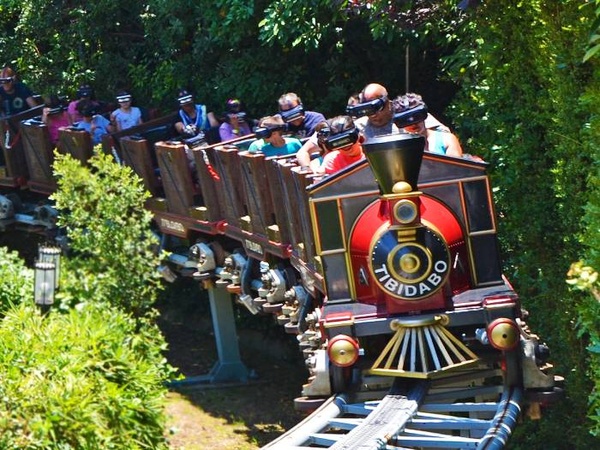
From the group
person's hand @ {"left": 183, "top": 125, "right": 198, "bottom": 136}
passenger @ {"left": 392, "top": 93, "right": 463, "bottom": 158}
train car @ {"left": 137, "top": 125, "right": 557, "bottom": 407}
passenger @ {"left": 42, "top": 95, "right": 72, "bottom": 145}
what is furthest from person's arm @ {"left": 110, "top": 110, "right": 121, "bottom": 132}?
passenger @ {"left": 392, "top": 93, "right": 463, "bottom": 158}

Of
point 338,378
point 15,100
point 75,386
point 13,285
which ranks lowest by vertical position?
point 338,378

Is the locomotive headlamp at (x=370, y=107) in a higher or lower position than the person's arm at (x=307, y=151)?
higher

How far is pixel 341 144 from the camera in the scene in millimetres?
9188

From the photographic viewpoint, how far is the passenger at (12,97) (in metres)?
18.2

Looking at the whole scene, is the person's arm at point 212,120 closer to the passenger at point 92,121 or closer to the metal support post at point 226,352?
the passenger at point 92,121

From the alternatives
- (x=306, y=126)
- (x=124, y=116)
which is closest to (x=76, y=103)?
(x=124, y=116)

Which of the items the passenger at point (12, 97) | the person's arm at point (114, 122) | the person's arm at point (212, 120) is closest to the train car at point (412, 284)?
the person's arm at point (212, 120)

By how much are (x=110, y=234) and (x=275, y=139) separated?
2.37 m

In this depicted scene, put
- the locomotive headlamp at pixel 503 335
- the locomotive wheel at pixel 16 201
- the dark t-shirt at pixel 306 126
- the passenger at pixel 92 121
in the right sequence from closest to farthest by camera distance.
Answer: the locomotive headlamp at pixel 503 335
the dark t-shirt at pixel 306 126
the passenger at pixel 92 121
the locomotive wheel at pixel 16 201

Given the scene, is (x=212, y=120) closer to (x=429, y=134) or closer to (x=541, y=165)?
(x=429, y=134)

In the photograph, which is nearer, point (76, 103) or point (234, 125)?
point (234, 125)

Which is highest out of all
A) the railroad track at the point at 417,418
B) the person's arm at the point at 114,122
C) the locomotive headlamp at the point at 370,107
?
the locomotive headlamp at the point at 370,107

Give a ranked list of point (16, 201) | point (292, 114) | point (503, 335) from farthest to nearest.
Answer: point (16, 201) < point (292, 114) < point (503, 335)

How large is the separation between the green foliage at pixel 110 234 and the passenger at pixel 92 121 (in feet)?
8.33
